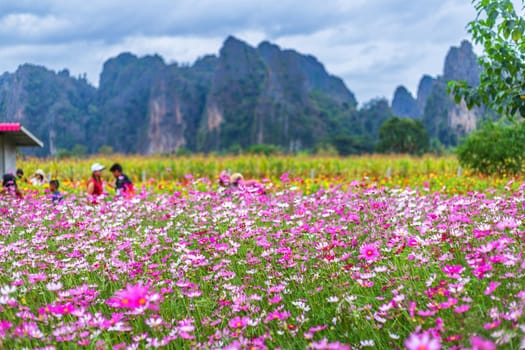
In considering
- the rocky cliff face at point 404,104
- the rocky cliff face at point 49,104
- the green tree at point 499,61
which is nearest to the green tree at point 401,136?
the rocky cliff face at point 49,104

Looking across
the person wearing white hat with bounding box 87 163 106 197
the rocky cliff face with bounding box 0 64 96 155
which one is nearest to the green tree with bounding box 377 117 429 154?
the rocky cliff face with bounding box 0 64 96 155

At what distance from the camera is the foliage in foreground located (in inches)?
87.7

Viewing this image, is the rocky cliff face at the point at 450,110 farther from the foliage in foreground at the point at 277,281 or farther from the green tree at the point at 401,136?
the foliage in foreground at the point at 277,281

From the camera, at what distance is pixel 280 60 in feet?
293

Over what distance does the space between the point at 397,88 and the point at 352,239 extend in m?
131

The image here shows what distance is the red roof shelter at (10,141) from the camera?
14.1 m

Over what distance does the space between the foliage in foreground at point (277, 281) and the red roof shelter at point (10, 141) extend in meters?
9.50

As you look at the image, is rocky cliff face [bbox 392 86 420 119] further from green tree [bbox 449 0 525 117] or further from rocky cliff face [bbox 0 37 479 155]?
green tree [bbox 449 0 525 117]

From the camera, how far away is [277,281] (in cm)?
346

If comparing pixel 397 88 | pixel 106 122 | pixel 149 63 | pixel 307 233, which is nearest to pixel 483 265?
pixel 307 233

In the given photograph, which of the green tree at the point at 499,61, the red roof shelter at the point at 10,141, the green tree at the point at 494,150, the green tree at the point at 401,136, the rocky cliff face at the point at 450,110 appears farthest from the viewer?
the rocky cliff face at the point at 450,110

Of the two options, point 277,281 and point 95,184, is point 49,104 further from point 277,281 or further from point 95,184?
point 277,281

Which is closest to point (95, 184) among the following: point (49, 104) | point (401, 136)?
point (49, 104)

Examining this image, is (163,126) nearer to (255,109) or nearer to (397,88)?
(255,109)
